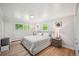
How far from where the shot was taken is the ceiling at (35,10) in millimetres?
1503

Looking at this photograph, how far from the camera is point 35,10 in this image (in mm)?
1526

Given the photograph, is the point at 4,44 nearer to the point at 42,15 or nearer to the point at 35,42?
the point at 35,42

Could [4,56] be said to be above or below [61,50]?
below

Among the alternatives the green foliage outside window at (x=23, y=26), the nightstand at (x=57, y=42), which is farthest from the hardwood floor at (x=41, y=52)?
the green foliage outside window at (x=23, y=26)

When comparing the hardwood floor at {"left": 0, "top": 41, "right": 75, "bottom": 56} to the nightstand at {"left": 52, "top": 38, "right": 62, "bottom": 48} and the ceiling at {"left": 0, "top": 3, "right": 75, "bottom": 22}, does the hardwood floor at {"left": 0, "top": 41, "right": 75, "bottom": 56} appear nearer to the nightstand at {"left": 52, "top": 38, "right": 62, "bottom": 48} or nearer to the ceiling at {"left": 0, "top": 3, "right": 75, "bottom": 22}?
the nightstand at {"left": 52, "top": 38, "right": 62, "bottom": 48}

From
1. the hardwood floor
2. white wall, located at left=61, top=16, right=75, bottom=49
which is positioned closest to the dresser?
the hardwood floor

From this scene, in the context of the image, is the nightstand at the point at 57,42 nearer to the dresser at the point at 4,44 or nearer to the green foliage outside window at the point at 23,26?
the green foliage outside window at the point at 23,26

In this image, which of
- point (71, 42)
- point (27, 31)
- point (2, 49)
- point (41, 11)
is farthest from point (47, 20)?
point (2, 49)

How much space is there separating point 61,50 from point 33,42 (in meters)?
0.55

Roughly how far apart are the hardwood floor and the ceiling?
51cm

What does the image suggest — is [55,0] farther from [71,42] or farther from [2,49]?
[2,49]

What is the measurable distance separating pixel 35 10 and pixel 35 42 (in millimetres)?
592

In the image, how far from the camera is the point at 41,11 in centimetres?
154

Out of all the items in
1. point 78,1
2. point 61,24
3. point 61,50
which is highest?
point 78,1
